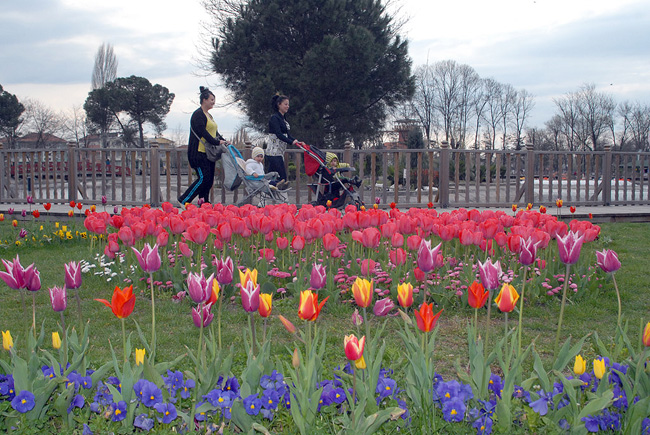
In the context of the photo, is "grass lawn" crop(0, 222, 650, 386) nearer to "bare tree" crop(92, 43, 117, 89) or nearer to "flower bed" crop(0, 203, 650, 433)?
"flower bed" crop(0, 203, 650, 433)

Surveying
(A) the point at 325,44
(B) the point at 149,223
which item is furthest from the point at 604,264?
(A) the point at 325,44

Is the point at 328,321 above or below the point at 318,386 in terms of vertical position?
below

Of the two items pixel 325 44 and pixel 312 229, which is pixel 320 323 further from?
pixel 325 44

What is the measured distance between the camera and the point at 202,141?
29.2 ft

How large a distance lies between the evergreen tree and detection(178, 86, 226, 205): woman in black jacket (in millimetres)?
15649

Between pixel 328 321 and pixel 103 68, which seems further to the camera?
pixel 103 68

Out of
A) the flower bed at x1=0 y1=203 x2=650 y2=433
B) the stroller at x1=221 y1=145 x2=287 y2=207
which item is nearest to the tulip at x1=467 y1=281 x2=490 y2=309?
the flower bed at x1=0 y1=203 x2=650 y2=433

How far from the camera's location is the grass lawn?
10.3 feet

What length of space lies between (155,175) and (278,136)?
3898mm

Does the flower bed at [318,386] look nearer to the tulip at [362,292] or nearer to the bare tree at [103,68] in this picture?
the tulip at [362,292]

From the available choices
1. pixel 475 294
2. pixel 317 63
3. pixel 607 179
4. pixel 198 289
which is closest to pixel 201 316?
pixel 198 289

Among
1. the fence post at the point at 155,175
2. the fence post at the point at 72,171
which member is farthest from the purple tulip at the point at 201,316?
the fence post at the point at 72,171

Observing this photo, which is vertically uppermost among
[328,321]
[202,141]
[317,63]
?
[317,63]

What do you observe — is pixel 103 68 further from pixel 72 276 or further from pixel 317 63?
pixel 72 276
